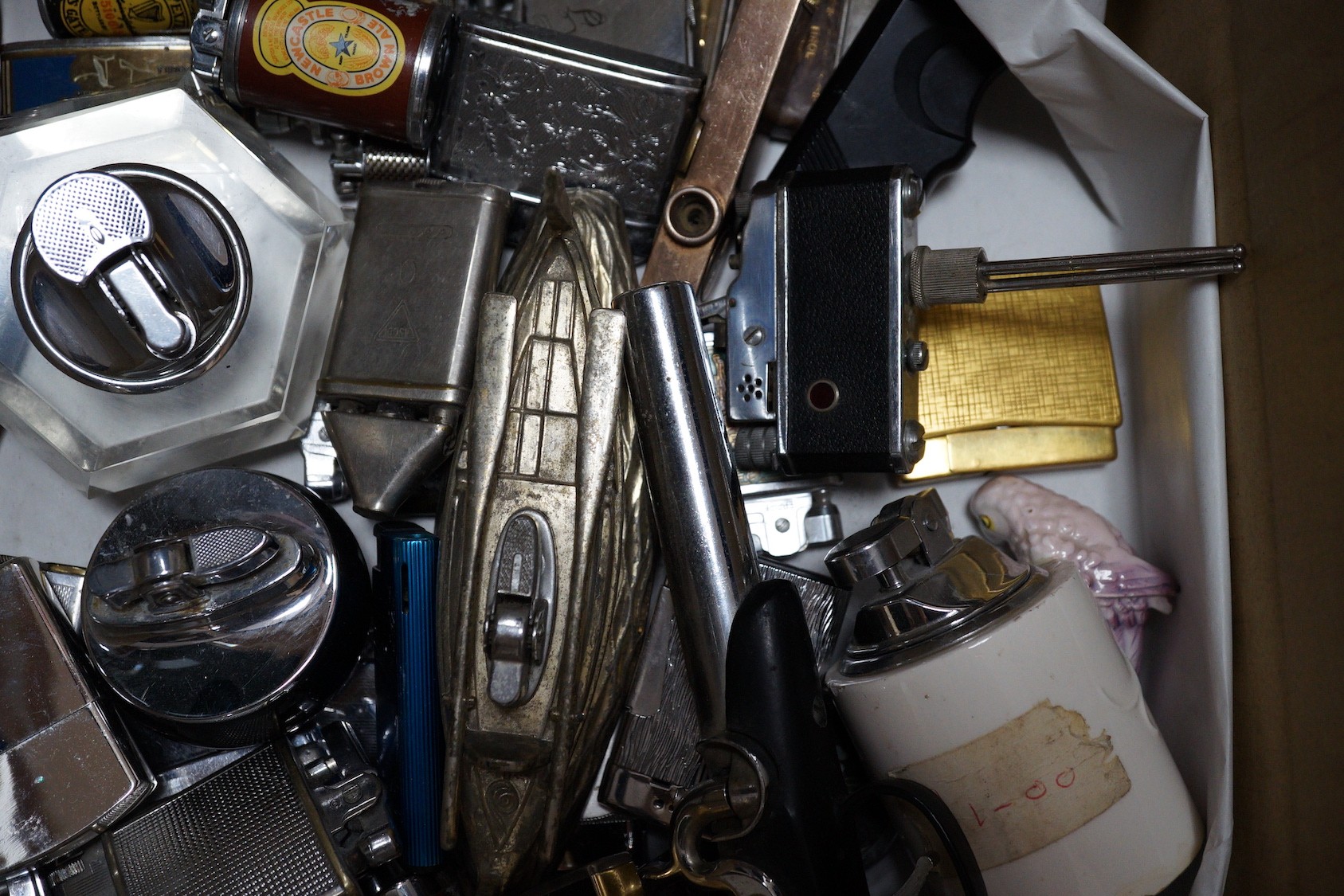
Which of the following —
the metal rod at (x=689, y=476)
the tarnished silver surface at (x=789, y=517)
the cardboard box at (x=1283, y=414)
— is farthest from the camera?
the tarnished silver surface at (x=789, y=517)

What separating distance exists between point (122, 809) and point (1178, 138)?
921 mm

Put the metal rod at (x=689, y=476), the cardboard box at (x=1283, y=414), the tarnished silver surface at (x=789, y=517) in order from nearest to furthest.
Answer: the cardboard box at (x=1283, y=414), the metal rod at (x=689, y=476), the tarnished silver surface at (x=789, y=517)

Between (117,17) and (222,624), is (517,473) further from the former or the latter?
(117,17)

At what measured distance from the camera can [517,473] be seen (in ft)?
2.29

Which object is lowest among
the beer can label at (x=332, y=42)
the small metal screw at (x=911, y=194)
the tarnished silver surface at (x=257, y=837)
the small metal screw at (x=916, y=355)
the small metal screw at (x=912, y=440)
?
the tarnished silver surface at (x=257, y=837)

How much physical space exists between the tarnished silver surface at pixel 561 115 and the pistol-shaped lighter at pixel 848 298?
97 millimetres

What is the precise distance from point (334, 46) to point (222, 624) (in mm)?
449

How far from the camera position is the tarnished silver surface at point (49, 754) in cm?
67

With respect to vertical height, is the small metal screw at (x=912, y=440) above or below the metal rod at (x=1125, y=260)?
below

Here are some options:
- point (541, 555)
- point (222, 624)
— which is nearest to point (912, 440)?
point (541, 555)

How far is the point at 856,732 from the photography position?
0.62 metres

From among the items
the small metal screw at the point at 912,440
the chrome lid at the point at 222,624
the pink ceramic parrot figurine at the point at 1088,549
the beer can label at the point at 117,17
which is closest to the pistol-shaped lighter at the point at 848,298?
the small metal screw at the point at 912,440

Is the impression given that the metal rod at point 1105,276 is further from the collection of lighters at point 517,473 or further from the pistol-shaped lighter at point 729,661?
the pistol-shaped lighter at point 729,661

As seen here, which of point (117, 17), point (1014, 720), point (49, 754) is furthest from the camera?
point (117, 17)
